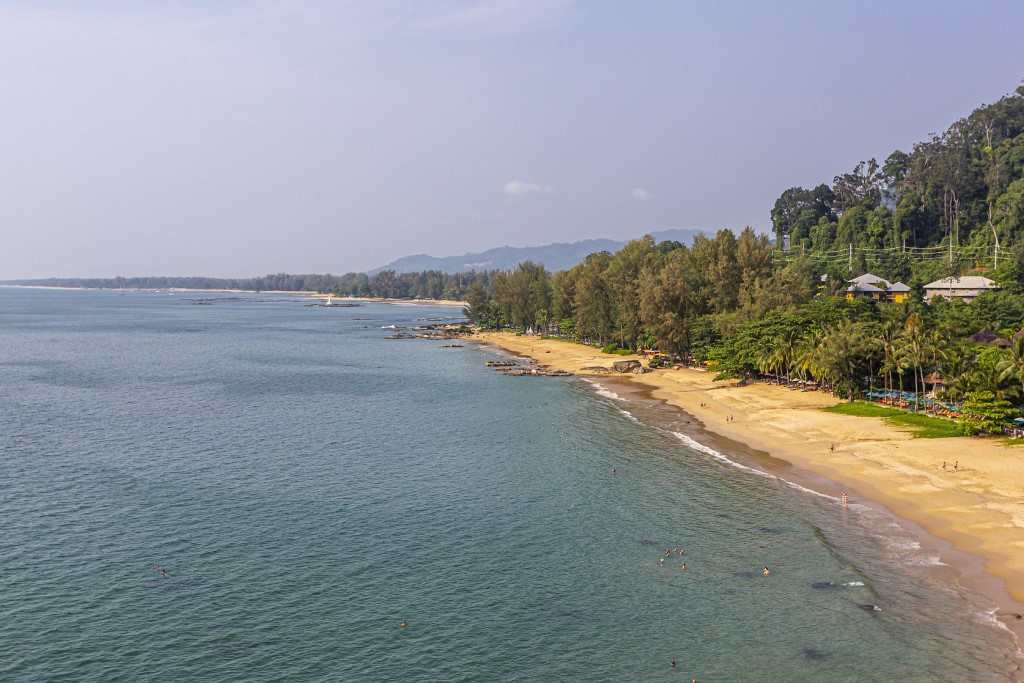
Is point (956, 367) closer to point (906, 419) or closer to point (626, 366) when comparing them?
point (906, 419)

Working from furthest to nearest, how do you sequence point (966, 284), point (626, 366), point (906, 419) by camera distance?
point (966, 284) → point (626, 366) → point (906, 419)

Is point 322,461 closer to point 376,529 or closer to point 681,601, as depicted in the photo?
point 376,529

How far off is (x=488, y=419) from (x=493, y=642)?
52.7 m

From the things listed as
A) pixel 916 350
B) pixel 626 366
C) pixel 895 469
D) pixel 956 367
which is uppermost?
pixel 916 350

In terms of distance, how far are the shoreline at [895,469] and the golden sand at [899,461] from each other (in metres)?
0.07

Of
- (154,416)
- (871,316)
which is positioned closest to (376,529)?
(154,416)

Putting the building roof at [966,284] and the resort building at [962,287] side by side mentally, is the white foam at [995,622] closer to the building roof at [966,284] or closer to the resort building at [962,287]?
the resort building at [962,287]

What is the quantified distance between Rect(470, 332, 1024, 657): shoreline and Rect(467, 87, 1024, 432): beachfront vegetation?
5.57 metres

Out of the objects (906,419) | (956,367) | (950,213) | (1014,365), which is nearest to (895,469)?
(1014,365)

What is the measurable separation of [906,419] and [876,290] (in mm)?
75676

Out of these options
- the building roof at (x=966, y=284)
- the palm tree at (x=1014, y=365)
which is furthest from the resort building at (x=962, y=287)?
the palm tree at (x=1014, y=365)

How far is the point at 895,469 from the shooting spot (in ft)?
192

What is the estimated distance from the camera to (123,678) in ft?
103

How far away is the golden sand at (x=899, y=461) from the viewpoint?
45094mm
